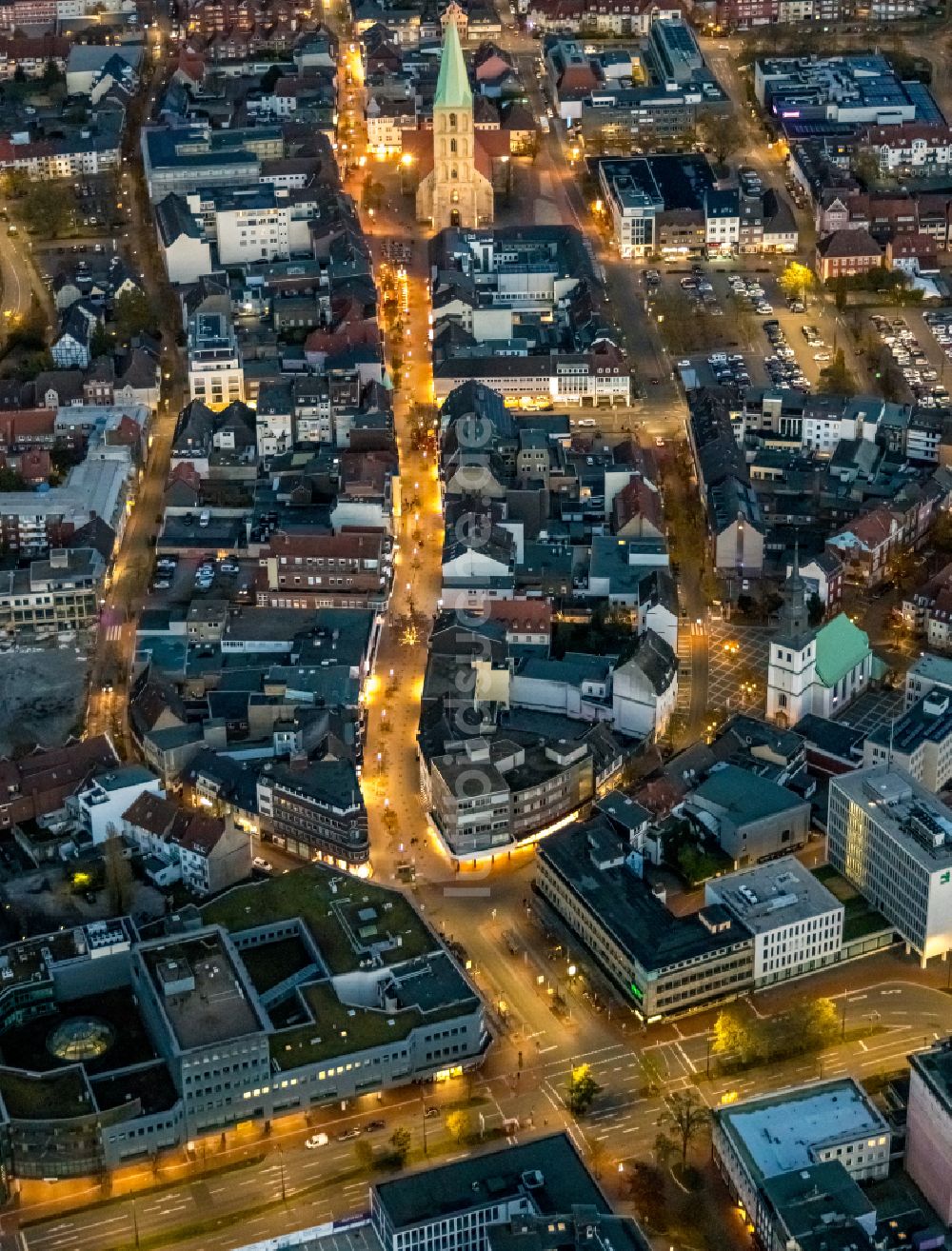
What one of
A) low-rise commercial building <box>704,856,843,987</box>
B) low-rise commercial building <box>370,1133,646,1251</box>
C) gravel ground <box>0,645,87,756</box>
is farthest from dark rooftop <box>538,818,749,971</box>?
gravel ground <box>0,645,87,756</box>

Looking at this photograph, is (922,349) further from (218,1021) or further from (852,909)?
(218,1021)

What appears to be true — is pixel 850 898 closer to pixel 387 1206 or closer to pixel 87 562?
pixel 387 1206

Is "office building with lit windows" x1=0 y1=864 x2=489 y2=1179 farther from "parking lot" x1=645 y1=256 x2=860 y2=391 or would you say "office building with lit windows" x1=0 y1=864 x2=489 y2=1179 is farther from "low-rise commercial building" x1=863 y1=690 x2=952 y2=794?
"parking lot" x1=645 y1=256 x2=860 y2=391

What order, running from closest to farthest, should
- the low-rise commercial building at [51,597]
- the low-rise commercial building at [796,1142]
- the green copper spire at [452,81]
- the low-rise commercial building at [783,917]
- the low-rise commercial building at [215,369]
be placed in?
the low-rise commercial building at [796,1142]
the low-rise commercial building at [783,917]
the low-rise commercial building at [51,597]
the low-rise commercial building at [215,369]
the green copper spire at [452,81]

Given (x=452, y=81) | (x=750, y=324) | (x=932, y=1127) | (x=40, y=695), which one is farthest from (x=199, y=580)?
(x=452, y=81)

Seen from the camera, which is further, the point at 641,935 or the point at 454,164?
the point at 454,164

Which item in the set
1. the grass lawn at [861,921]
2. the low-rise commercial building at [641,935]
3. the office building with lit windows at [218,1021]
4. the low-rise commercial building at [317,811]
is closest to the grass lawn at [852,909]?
the grass lawn at [861,921]

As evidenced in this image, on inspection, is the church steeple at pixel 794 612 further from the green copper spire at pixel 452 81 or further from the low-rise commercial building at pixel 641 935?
the green copper spire at pixel 452 81
